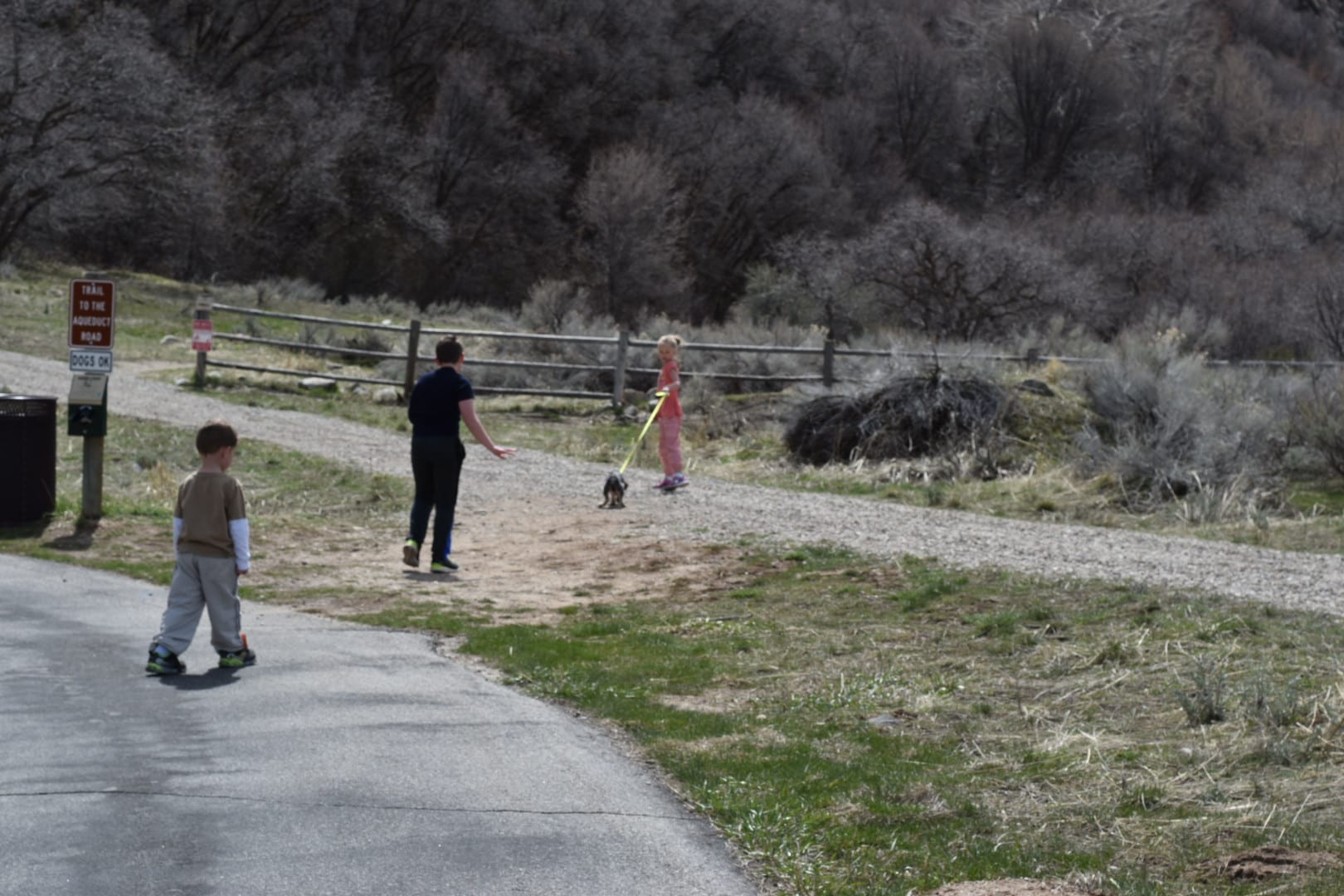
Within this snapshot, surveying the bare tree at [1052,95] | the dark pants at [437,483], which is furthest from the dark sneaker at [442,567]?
the bare tree at [1052,95]

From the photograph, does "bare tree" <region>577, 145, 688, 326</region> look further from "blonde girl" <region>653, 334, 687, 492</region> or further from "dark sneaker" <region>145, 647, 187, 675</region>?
"dark sneaker" <region>145, 647, 187, 675</region>

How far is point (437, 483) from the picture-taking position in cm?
1180

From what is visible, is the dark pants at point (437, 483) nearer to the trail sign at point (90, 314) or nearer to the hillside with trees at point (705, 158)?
the trail sign at point (90, 314)

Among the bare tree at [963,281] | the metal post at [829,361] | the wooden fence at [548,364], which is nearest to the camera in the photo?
the wooden fence at [548,364]

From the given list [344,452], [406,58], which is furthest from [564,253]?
[344,452]

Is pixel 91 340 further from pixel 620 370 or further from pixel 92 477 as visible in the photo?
pixel 620 370

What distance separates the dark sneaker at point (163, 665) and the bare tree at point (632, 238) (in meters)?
46.7

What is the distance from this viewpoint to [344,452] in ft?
61.6

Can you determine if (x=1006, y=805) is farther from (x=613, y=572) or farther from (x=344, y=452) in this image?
(x=344, y=452)

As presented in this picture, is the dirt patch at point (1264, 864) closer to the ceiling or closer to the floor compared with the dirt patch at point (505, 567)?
closer to the ceiling

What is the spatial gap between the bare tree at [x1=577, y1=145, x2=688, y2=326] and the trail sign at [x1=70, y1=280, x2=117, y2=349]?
41.7 meters

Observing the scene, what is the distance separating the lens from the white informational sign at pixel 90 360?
12852mm

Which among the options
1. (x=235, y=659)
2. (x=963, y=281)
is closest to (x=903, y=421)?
(x=235, y=659)

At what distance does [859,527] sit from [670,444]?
9.73 ft
